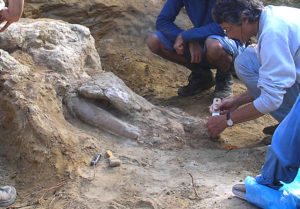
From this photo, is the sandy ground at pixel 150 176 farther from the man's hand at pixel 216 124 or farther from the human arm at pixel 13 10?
the human arm at pixel 13 10

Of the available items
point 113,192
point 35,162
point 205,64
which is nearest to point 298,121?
point 113,192

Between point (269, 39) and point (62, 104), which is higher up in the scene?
point (269, 39)

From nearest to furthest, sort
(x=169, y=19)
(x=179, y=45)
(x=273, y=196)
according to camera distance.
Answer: (x=273, y=196)
(x=179, y=45)
(x=169, y=19)

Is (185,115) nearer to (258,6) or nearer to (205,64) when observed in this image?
(205,64)

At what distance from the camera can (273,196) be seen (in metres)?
2.50

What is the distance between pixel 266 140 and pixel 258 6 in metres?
1.21

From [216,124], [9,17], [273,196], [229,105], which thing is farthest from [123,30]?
[273,196]

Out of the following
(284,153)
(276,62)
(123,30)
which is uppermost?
(276,62)

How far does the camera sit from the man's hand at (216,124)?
3448mm

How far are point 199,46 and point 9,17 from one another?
1985 millimetres

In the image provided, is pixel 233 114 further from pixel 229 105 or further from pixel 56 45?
pixel 56 45

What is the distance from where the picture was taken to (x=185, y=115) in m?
4.14

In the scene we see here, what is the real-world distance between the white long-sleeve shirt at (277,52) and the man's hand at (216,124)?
0.45 meters

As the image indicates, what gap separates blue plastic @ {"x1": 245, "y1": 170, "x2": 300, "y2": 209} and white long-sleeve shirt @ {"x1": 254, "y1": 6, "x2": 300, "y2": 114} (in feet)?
2.09
